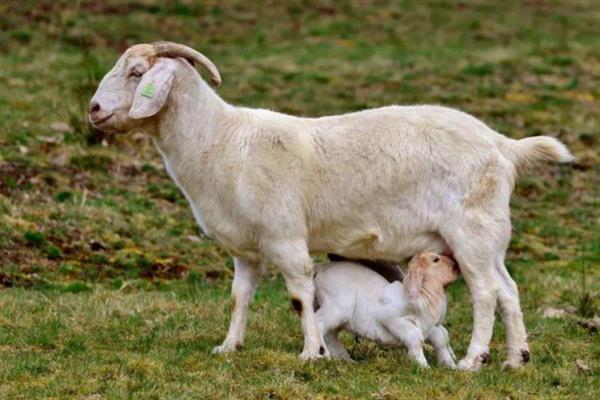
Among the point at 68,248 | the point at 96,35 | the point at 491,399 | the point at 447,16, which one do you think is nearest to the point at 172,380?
the point at 491,399

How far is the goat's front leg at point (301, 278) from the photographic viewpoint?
954 centimetres

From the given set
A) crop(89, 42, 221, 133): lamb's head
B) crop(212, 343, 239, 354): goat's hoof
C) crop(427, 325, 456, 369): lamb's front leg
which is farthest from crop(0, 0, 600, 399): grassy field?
crop(89, 42, 221, 133): lamb's head

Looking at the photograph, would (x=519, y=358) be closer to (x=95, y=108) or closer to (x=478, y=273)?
(x=478, y=273)

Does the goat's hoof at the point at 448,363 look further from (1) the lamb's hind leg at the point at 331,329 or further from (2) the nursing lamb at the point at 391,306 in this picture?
(1) the lamb's hind leg at the point at 331,329

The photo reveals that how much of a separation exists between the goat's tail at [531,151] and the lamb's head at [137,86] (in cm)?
229

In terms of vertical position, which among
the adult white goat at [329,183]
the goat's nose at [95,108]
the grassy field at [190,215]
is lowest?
the grassy field at [190,215]

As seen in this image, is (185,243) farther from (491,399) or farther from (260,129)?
(491,399)

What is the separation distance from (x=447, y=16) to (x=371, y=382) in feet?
74.2

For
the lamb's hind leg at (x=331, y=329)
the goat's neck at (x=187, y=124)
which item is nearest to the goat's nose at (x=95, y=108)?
the goat's neck at (x=187, y=124)

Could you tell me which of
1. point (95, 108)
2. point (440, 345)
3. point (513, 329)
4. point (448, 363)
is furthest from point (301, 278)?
point (95, 108)

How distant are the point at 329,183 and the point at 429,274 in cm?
101

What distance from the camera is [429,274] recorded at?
9508 millimetres

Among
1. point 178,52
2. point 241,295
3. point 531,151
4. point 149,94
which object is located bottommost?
point 241,295

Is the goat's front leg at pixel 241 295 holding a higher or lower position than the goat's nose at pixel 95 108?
lower
